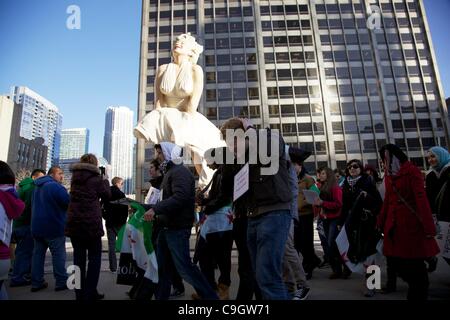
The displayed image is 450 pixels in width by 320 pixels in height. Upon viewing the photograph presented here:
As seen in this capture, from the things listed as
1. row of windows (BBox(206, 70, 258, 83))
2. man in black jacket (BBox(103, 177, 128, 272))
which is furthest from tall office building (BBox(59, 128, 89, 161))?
man in black jacket (BBox(103, 177, 128, 272))

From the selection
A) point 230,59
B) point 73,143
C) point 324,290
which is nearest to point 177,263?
point 324,290

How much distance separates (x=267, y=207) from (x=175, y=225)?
1.06m

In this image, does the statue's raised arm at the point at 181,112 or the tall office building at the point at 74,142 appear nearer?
the statue's raised arm at the point at 181,112

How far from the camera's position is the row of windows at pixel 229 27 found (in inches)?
2141

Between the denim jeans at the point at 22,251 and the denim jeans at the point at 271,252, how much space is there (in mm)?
4205

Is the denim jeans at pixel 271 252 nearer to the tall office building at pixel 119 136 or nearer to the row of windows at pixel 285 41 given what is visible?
the tall office building at pixel 119 136

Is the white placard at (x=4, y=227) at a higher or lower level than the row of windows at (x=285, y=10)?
lower

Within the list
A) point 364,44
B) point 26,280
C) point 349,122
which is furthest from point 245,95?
point 26,280

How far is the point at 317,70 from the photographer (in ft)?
171

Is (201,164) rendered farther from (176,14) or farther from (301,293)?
(176,14)

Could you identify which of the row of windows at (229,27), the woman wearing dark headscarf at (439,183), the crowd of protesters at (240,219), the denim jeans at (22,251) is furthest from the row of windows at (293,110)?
the denim jeans at (22,251)

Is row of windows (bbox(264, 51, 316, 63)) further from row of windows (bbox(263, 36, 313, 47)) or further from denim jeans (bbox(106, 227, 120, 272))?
denim jeans (bbox(106, 227, 120, 272))
